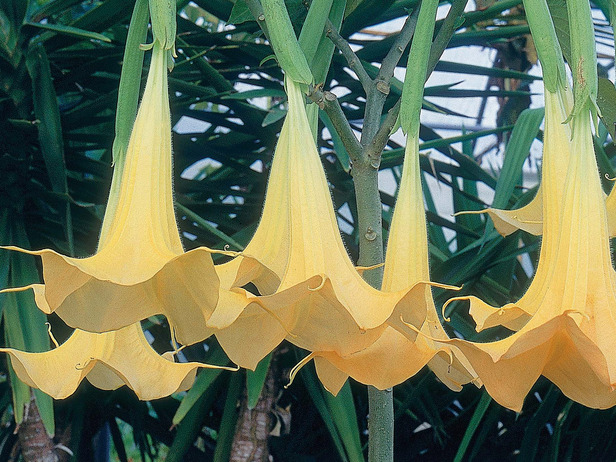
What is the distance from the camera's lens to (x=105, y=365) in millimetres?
442

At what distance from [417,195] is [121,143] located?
21cm

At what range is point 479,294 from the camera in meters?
1.10

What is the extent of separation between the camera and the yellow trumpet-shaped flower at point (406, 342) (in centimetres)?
40

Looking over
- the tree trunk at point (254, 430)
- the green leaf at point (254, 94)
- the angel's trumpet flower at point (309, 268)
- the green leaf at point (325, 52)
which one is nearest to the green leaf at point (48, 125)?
the green leaf at point (254, 94)

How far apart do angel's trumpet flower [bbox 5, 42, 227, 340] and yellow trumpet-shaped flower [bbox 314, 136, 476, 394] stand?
9 cm

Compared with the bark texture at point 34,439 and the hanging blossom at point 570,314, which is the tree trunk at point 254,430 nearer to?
the bark texture at point 34,439

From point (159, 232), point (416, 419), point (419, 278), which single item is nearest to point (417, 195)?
point (419, 278)

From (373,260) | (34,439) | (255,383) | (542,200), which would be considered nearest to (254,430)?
(255,383)

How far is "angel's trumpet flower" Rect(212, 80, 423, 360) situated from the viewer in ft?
1.15

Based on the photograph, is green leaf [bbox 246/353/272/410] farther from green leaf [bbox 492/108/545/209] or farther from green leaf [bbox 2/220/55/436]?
green leaf [bbox 492/108/545/209]

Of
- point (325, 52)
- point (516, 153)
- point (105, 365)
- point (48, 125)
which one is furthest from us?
point (516, 153)

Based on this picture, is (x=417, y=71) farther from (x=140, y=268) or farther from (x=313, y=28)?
(x=140, y=268)

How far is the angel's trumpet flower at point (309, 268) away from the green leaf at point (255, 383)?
48cm

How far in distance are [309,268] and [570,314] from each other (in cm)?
13
